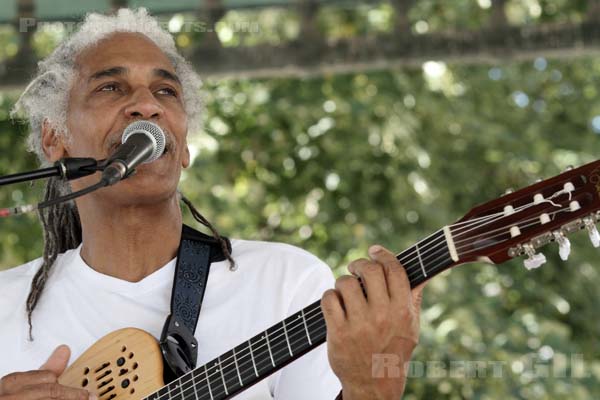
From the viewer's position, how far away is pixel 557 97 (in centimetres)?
732

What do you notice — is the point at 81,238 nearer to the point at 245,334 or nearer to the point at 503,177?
the point at 245,334

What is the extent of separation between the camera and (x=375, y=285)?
84.7 inches

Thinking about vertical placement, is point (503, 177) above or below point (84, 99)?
below

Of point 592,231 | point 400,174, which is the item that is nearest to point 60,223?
point 592,231

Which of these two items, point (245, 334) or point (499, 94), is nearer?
point (245, 334)

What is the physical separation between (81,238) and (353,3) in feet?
8.14

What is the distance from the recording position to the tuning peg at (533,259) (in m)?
1.96

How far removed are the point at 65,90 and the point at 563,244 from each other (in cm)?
159

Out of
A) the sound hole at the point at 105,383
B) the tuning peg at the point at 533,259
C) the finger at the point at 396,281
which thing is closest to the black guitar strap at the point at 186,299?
the sound hole at the point at 105,383

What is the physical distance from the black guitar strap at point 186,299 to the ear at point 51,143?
0.46 meters

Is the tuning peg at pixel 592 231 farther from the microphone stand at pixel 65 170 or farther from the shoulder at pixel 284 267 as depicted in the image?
the microphone stand at pixel 65 170

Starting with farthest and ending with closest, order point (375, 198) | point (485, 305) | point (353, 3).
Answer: point (375, 198)
point (485, 305)
point (353, 3)

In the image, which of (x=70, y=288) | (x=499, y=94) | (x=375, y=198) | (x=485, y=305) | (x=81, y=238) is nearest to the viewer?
(x=70, y=288)

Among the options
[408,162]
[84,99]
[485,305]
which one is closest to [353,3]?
[408,162]
